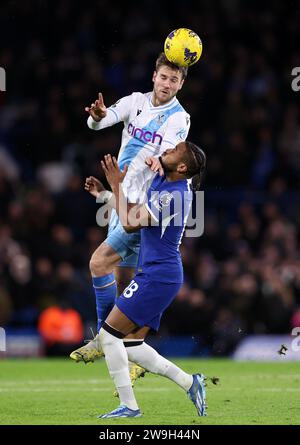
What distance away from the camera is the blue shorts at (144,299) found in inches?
357

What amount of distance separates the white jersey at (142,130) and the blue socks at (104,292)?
790 millimetres

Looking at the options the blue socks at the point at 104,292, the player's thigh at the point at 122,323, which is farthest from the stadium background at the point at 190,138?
the player's thigh at the point at 122,323

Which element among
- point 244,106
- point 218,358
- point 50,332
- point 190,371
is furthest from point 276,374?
point 244,106

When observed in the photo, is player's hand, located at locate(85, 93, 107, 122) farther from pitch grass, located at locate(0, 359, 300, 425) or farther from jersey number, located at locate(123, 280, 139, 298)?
pitch grass, located at locate(0, 359, 300, 425)

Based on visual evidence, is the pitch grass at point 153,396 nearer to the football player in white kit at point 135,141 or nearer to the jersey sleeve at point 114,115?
the football player in white kit at point 135,141

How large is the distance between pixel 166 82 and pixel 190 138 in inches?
385

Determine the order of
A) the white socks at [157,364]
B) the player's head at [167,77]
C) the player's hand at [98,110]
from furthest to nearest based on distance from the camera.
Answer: the player's head at [167,77] → the player's hand at [98,110] → the white socks at [157,364]

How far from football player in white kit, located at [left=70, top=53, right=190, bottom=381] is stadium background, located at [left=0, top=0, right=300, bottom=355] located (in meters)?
6.88

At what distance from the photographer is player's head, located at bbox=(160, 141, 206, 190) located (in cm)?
916

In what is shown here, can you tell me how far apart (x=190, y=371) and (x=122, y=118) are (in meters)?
4.24

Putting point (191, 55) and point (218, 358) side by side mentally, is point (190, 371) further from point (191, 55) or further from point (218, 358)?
point (191, 55)

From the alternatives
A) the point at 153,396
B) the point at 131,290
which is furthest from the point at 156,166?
the point at 153,396

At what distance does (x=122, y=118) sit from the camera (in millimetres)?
10578

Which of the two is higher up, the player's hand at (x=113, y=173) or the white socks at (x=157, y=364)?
the player's hand at (x=113, y=173)
